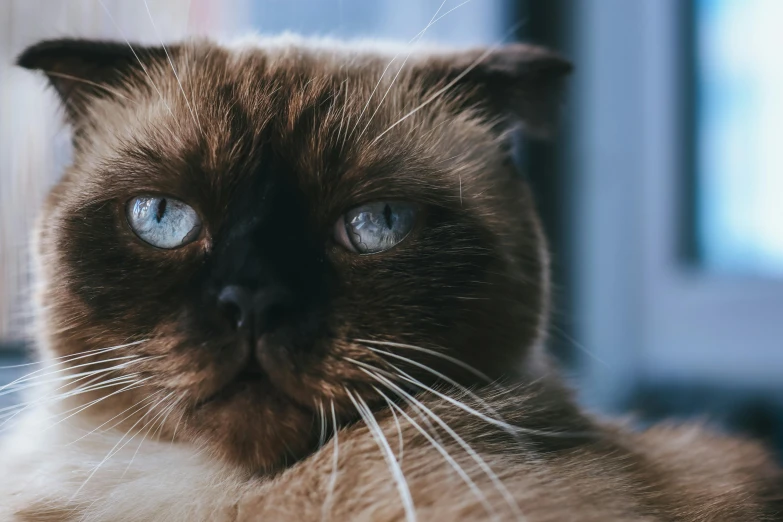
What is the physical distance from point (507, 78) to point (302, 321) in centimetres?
46

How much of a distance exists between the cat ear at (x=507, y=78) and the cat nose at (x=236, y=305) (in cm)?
41

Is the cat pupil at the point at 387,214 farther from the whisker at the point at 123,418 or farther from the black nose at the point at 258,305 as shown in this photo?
the whisker at the point at 123,418

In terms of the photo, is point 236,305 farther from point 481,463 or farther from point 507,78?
point 507,78

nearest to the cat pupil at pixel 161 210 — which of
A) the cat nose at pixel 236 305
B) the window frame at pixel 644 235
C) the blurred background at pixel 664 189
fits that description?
the cat nose at pixel 236 305

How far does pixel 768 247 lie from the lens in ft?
6.75

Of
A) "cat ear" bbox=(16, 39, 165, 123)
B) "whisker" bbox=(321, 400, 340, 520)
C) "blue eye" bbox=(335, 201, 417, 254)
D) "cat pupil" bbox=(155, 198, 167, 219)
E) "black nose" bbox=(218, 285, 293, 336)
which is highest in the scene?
"cat ear" bbox=(16, 39, 165, 123)

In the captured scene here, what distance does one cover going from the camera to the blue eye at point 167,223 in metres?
0.77

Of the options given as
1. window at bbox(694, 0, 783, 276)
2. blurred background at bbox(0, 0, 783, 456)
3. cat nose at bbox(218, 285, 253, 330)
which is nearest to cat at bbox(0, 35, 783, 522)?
cat nose at bbox(218, 285, 253, 330)

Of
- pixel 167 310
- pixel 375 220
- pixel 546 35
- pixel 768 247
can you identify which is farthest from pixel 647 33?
pixel 167 310

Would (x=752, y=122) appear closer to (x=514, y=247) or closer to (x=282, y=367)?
(x=514, y=247)

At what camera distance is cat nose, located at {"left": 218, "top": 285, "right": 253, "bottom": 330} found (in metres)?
0.66

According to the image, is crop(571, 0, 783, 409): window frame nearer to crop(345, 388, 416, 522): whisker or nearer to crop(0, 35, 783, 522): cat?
crop(0, 35, 783, 522): cat

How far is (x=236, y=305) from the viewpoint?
0.67 meters

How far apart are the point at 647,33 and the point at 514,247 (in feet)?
5.08
